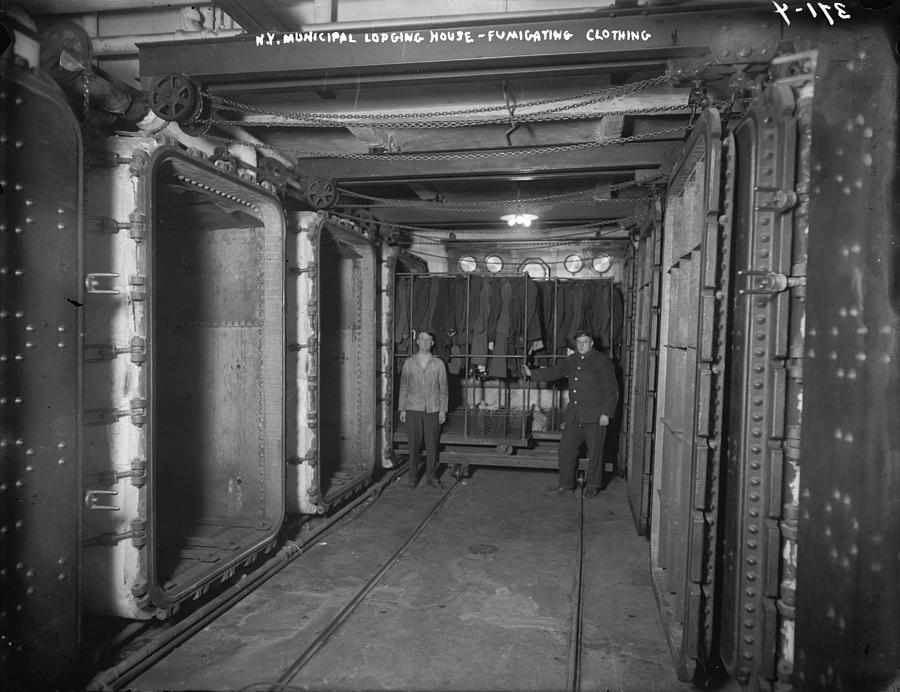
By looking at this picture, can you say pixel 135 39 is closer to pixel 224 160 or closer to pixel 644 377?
pixel 224 160

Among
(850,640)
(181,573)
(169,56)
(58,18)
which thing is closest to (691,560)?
(850,640)

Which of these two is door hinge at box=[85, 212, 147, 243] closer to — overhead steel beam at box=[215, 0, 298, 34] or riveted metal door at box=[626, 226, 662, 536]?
overhead steel beam at box=[215, 0, 298, 34]

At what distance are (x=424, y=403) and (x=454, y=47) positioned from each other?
5675 millimetres

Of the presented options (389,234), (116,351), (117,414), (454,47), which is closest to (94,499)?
(117,414)

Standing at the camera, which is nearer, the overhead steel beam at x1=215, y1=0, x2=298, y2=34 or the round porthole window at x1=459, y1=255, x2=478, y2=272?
the overhead steel beam at x1=215, y1=0, x2=298, y2=34

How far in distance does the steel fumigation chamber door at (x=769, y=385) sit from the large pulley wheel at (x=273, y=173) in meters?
4.07

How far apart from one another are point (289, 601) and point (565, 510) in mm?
4029

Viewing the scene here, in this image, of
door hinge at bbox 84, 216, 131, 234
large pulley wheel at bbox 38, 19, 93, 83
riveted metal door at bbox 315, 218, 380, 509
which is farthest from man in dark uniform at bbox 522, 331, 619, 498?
large pulley wheel at bbox 38, 19, 93, 83

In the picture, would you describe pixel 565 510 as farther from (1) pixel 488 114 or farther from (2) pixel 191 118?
(2) pixel 191 118

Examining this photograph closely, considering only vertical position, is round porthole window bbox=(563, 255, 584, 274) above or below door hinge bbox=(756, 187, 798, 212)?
above

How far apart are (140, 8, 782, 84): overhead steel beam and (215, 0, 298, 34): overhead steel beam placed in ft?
0.34

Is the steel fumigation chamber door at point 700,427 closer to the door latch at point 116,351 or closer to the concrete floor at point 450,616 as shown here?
the concrete floor at point 450,616

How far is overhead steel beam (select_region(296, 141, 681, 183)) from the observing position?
6199 mm

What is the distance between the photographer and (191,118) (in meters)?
4.28
